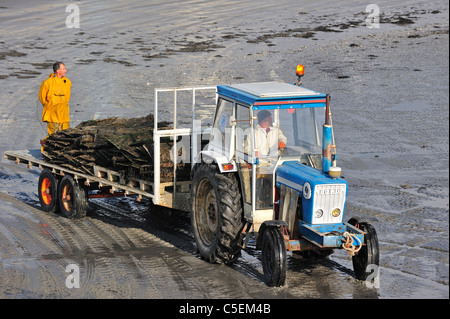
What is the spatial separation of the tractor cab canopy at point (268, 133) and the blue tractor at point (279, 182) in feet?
0.04

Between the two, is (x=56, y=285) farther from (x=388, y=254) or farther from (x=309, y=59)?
(x=309, y=59)

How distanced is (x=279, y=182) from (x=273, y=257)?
0.96 m

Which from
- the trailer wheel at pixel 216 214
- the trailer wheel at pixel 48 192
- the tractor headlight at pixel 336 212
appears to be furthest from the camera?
the trailer wheel at pixel 48 192

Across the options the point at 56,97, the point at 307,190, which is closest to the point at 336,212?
the point at 307,190

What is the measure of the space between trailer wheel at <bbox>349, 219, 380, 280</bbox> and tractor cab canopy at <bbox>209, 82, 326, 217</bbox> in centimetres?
98

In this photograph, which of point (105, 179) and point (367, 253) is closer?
point (367, 253)

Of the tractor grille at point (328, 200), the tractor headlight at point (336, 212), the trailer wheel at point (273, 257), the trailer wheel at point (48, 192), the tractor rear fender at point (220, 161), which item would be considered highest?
the tractor rear fender at point (220, 161)

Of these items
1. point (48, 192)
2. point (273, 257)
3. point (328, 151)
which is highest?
point (328, 151)

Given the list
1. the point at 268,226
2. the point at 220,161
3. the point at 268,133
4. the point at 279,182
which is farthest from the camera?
the point at 220,161

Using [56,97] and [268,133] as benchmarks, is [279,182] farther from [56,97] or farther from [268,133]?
[56,97]

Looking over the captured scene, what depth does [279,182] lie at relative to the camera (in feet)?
32.5

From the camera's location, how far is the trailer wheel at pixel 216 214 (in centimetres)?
999

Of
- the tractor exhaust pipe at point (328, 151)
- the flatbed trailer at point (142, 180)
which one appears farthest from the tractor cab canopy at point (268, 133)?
the flatbed trailer at point (142, 180)

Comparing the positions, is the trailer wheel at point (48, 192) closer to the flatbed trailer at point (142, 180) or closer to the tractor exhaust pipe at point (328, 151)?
the flatbed trailer at point (142, 180)
